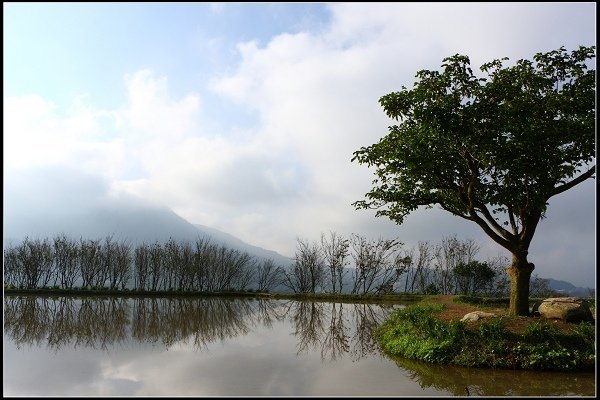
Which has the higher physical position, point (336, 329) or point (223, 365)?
point (223, 365)

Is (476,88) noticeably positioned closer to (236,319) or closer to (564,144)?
(564,144)

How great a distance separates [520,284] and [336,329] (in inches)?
184

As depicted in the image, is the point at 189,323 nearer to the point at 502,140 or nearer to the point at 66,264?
the point at 502,140

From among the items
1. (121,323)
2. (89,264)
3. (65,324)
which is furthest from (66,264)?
(121,323)

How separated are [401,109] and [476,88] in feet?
4.70

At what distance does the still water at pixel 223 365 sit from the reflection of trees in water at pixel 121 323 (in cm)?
4

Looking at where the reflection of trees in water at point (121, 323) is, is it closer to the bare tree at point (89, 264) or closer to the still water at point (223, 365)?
the still water at point (223, 365)

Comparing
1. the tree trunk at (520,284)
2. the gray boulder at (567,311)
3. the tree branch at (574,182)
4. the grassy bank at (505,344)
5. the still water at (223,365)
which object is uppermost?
the tree branch at (574,182)

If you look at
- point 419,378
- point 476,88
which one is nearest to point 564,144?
point 476,88

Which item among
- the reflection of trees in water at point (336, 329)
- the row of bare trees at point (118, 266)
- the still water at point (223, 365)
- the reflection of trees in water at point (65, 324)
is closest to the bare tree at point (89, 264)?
the row of bare trees at point (118, 266)

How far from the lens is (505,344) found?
6.96m

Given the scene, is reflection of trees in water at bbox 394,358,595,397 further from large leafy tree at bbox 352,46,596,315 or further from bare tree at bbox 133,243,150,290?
bare tree at bbox 133,243,150,290

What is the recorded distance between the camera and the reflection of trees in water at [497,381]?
5.52m

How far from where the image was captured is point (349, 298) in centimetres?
2170
